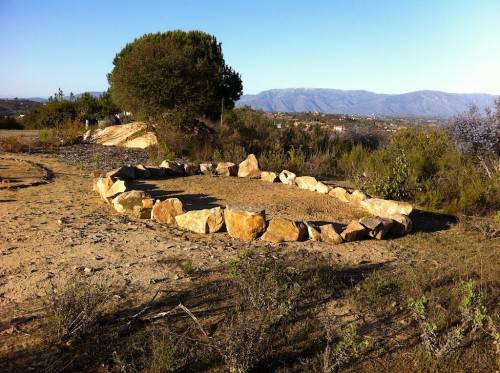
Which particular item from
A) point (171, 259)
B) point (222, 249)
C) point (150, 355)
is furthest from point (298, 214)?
point (150, 355)

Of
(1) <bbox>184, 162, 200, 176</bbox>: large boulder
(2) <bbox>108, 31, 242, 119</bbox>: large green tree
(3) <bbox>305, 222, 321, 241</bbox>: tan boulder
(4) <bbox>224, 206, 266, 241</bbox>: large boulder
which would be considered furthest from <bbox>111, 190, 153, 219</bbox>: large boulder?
(2) <bbox>108, 31, 242, 119</bbox>: large green tree

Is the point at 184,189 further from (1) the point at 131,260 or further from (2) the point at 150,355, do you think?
(2) the point at 150,355

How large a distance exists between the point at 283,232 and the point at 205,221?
37.4 inches

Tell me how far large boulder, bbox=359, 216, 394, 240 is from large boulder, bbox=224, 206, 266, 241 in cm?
Result: 129

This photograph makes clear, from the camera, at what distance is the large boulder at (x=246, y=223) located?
5230 mm

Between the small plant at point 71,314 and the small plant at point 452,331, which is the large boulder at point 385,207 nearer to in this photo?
the small plant at point 452,331

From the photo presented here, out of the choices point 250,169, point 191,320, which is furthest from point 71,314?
point 250,169

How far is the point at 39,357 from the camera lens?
285 centimetres

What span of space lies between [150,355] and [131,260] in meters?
1.61

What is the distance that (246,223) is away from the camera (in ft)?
17.2

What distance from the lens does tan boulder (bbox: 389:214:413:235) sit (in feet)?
18.7

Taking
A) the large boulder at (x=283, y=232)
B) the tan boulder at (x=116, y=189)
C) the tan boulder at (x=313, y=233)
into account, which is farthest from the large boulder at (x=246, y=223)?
the tan boulder at (x=116, y=189)

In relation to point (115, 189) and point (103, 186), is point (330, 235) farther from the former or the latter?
point (103, 186)

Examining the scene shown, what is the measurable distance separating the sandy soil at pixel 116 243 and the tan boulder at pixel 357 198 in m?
0.17
